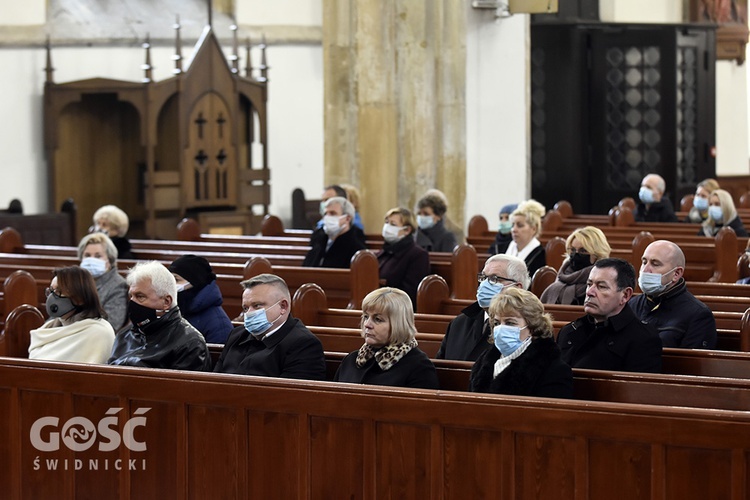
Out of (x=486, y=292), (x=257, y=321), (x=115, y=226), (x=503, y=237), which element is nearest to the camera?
(x=257, y=321)

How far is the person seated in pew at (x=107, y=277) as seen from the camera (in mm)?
6676

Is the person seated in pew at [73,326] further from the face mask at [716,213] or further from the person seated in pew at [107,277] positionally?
the face mask at [716,213]

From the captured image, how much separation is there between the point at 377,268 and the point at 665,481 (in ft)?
13.2

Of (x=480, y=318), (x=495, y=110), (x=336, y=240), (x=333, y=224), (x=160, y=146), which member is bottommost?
(x=480, y=318)

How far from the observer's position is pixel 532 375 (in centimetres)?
407

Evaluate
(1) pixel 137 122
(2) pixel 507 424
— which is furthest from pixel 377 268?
(1) pixel 137 122

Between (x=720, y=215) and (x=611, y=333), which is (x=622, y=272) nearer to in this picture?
(x=611, y=333)

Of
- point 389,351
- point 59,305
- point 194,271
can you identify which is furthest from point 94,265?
point 389,351

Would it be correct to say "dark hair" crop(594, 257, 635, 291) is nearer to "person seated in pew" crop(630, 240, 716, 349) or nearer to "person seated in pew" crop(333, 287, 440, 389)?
"person seated in pew" crop(630, 240, 716, 349)

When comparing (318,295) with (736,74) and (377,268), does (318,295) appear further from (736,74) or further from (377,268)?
(736,74)

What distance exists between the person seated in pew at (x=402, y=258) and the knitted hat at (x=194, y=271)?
2012 millimetres

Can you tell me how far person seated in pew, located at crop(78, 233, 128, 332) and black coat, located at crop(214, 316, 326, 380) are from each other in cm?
192

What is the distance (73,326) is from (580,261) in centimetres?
254

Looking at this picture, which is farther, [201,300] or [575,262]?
[575,262]
